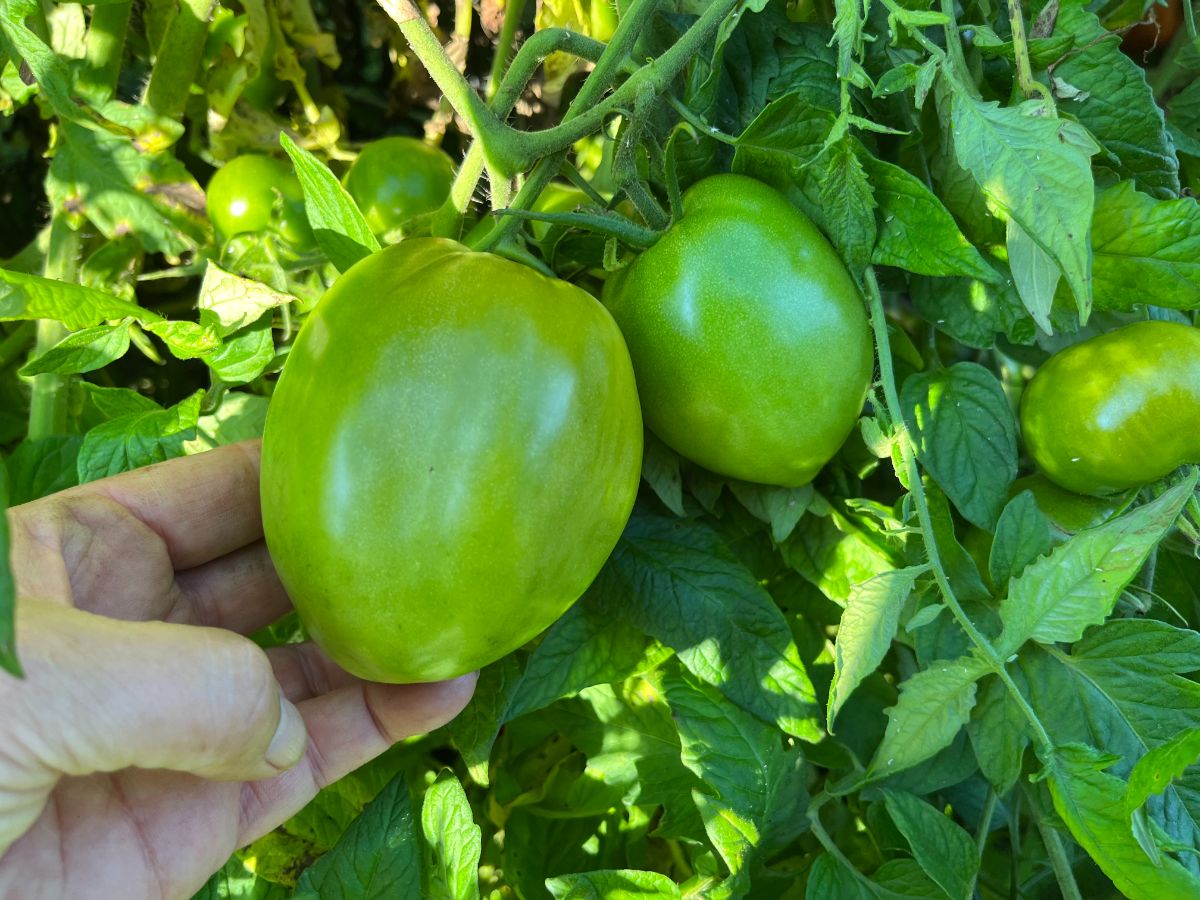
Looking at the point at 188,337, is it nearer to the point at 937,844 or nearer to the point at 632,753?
the point at 632,753

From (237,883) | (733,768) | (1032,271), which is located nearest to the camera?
(1032,271)

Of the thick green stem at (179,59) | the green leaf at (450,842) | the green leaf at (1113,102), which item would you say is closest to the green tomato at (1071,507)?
the green leaf at (1113,102)

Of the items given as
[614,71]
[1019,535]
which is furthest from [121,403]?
[1019,535]

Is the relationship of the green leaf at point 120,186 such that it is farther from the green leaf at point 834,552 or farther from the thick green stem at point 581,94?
the green leaf at point 834,552

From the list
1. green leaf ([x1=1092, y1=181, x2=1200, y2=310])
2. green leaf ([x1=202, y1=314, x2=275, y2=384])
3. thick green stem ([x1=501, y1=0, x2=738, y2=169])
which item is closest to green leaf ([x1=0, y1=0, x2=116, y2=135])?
green leaf ([x1=202, y1=314, x2=275, y2=384])

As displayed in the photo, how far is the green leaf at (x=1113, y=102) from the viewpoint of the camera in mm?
609

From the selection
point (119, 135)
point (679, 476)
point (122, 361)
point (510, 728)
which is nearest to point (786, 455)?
point (679, 476)

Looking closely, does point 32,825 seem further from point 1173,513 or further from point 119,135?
point 1173,513

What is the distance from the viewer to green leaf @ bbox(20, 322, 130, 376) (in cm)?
67

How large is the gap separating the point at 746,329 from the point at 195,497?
1.34 feet

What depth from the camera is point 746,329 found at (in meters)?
0.57

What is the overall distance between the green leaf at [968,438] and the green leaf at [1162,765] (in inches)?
7.3

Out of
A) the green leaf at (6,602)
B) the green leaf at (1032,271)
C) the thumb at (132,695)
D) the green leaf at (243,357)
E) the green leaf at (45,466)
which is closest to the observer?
the green leaf at (6,602)

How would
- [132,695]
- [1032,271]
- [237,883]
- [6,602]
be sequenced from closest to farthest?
1. [6,602]
2. [132,695]
3. [1032,271]
4. [237,883]
